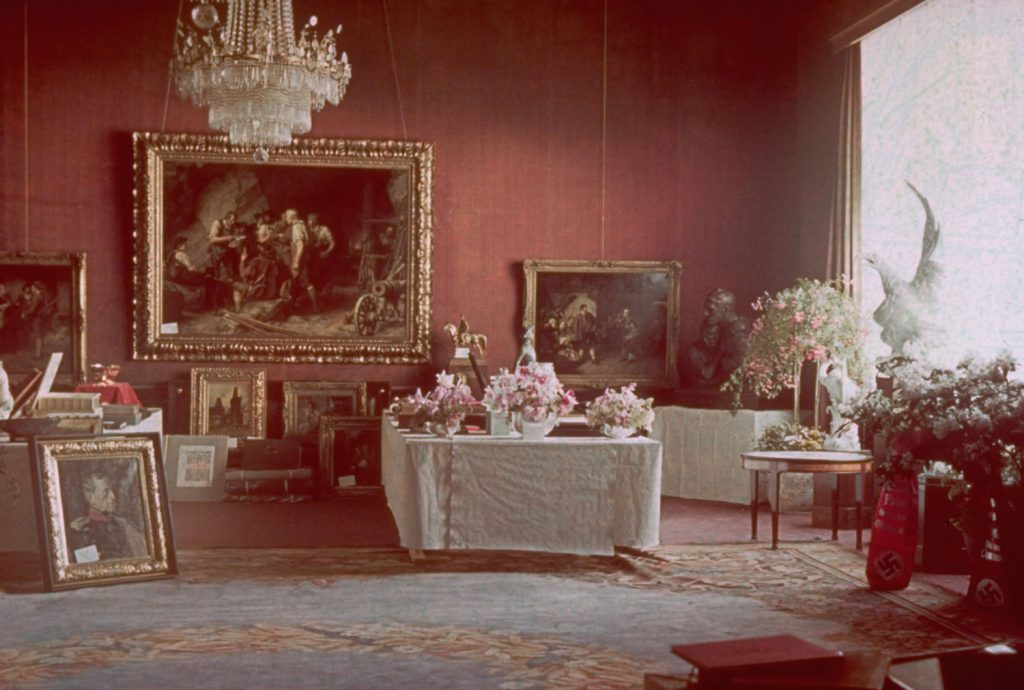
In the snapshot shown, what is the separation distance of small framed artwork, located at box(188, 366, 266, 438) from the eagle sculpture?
5.20 metres

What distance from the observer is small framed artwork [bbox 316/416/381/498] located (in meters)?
10.3

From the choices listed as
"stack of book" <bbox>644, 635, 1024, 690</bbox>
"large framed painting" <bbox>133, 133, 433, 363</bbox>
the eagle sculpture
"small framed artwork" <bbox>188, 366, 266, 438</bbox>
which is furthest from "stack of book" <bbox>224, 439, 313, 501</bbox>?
"stack of book" <bbox>644, 635, 1024, 690</bbox>

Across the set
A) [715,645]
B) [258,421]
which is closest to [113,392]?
[258,421]

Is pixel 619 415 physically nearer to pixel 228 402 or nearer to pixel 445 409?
pixel 445 409

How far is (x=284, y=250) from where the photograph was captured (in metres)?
10.5

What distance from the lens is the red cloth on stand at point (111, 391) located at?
941cm

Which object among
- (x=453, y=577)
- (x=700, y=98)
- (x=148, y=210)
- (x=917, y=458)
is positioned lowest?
(x=453, y=577)

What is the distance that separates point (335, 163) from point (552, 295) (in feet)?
7.35

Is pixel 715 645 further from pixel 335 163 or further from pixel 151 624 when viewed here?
pixel 335 163

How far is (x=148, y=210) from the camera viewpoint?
10.3 metres

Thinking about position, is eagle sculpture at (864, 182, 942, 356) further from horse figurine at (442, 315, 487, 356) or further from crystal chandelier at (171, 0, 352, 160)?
crystal chandelier at (171, 0, 352, 160)

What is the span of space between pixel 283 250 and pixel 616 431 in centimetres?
444

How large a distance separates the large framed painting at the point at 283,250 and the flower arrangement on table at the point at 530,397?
3.62 m

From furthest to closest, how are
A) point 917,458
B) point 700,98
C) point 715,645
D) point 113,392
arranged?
point 700,98 → point 113,392 → point 917,458 → point 715,645
